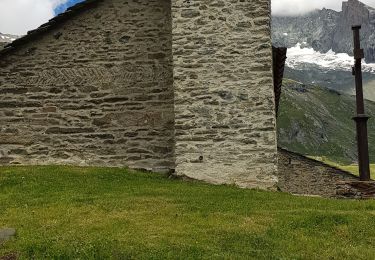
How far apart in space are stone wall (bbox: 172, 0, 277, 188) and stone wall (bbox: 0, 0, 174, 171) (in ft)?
3.43

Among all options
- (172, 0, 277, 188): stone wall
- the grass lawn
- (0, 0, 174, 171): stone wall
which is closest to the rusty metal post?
(172, 0, 277, 188): stone wall

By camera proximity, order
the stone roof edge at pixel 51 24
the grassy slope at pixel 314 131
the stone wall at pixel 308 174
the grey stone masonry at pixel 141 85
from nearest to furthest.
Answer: the grey stone masonry at pixel 141 85 < the stone roof edge at pixel 51 24 < the stone wall at pixel 308 174 < the grassy slope at pixel 314 131

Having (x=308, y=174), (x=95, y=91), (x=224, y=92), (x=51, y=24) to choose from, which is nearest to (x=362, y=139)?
(x=224, y=92)

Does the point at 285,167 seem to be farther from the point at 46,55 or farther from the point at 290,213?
the point at 290,213

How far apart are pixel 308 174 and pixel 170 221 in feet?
65.1

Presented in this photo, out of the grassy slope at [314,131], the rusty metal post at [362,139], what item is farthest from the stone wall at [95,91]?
the grassy slope at [314,131]

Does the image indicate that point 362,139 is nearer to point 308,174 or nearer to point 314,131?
point 308,174

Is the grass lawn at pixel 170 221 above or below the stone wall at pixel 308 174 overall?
above

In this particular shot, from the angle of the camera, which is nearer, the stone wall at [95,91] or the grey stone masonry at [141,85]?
the grey stone masonry at [141,85]

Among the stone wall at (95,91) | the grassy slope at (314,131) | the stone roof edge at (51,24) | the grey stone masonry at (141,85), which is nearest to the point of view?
the grey stone masonry at (141,85)

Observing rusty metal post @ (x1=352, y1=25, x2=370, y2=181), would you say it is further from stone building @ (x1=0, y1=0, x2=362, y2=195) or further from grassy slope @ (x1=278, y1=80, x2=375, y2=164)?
grassy slope @ (x1=278, y1=80, x2=375, y2=164)

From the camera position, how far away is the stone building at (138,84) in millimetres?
13383

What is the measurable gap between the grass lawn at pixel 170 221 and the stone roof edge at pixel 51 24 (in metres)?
4.21

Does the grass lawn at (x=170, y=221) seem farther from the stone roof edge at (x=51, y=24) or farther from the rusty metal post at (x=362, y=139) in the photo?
the stone roof edge at (x=51, y=24)
